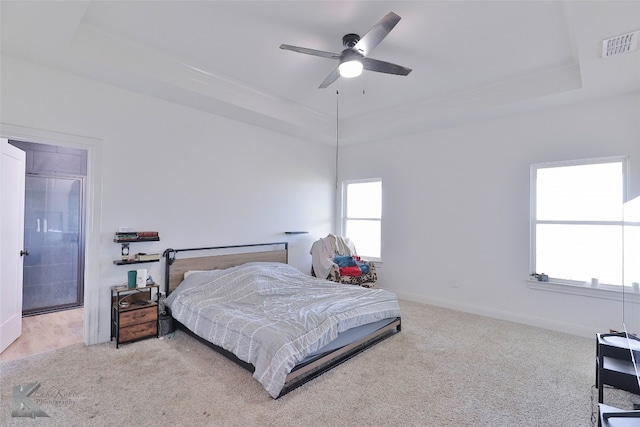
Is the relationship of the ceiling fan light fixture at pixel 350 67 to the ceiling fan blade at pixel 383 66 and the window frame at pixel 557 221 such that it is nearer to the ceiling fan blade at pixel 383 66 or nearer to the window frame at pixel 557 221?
the ceiling fan blade at pixel 383 66

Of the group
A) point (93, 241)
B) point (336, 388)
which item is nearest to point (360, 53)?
point (336, 388)

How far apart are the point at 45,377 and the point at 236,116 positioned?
3.46 metres

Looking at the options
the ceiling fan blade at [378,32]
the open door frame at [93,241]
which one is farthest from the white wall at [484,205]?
the open door frame at [93,241]

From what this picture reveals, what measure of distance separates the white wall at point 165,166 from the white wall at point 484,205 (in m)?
1.80

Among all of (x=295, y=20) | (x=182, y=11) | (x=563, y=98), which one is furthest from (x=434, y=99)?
(x=182, y=11)

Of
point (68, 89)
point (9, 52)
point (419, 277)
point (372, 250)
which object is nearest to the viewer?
point (9, 52)

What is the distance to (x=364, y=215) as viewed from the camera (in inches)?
234

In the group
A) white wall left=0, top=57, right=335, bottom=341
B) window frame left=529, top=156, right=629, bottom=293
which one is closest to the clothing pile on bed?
white wall left=0, top=57, right=335, bottom=341

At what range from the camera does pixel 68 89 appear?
125 inches

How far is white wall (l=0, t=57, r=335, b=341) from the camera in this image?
121 inches

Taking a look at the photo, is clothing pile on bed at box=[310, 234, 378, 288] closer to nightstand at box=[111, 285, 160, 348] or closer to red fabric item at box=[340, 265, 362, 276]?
red fabric item at box=[340, 265, 362, 276]

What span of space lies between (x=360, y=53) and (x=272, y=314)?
249 centimetres

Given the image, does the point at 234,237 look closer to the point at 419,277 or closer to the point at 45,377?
the point at 45,377

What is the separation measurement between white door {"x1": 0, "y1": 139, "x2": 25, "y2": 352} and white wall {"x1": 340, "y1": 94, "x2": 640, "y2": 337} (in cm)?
488
